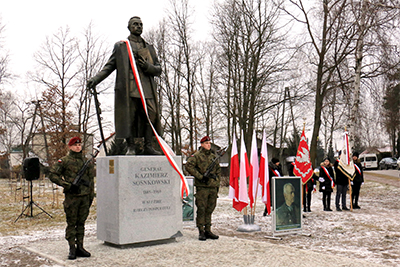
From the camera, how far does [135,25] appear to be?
7.91 meters

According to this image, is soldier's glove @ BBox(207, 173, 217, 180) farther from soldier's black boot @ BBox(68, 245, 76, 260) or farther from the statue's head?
the statue's head

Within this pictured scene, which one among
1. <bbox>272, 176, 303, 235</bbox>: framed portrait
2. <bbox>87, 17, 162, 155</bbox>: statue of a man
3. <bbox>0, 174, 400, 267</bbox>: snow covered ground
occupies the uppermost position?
<bbox>87, 17, 162, 155</bbox>: statue of a man

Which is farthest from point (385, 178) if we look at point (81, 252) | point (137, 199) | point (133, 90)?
point (81, 252)

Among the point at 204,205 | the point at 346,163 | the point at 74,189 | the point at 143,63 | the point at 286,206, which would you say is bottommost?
the point at 286,206

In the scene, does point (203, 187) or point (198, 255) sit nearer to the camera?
point (198, 255)

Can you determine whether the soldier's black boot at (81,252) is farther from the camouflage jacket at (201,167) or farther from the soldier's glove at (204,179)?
the soldier's glove at (204,179)

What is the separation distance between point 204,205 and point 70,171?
2692 mm

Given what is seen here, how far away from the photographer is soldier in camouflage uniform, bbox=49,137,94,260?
649 centimetres

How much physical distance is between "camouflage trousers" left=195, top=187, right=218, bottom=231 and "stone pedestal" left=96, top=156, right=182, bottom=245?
15.5 inches

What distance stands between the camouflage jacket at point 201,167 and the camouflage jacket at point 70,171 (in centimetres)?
200

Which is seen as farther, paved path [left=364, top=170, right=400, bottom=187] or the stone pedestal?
paved path [left=364, top=170, right=400, bottom=187]

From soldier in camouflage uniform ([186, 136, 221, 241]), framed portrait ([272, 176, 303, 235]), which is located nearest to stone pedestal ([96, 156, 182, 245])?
soldier in camouflage uniform ([186, 136, 221, 241])

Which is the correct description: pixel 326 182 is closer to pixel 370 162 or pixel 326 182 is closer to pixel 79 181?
pixel 79 181

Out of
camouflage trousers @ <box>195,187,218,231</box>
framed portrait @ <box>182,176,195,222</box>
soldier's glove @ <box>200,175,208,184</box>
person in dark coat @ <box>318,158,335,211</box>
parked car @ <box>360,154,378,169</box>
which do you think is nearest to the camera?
soldier's glove @ <box>200,175,208,184</box>
